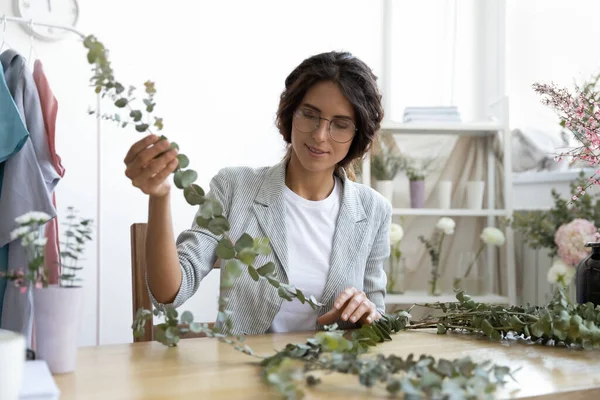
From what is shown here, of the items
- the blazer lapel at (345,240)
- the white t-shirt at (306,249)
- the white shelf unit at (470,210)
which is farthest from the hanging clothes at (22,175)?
the white shelf unit at (470,210)

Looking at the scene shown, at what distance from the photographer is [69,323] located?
95cm

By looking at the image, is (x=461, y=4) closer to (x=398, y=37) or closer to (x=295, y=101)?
(x=398, y=37)

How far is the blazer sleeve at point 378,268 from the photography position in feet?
5.95

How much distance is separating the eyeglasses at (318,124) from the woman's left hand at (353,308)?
1.57 ft

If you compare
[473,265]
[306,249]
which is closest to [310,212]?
[306,249]

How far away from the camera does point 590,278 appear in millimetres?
1439

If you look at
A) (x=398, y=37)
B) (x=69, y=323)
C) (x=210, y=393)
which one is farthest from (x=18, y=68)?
(x=398, y=37)

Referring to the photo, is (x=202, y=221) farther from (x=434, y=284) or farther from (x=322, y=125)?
(x=434, y=284)

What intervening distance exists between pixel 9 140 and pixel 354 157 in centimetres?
113

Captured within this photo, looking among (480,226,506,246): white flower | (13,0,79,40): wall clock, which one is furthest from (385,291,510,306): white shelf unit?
(13,0,79,40): wall clock

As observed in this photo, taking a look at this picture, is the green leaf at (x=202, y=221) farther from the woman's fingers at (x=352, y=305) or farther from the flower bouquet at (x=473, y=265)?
the flower bouquet at (x=473, y=265)

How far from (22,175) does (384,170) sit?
172 cm

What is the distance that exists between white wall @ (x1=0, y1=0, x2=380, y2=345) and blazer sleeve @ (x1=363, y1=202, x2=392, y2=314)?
1.52m

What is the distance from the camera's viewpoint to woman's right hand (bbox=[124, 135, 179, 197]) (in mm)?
1110
